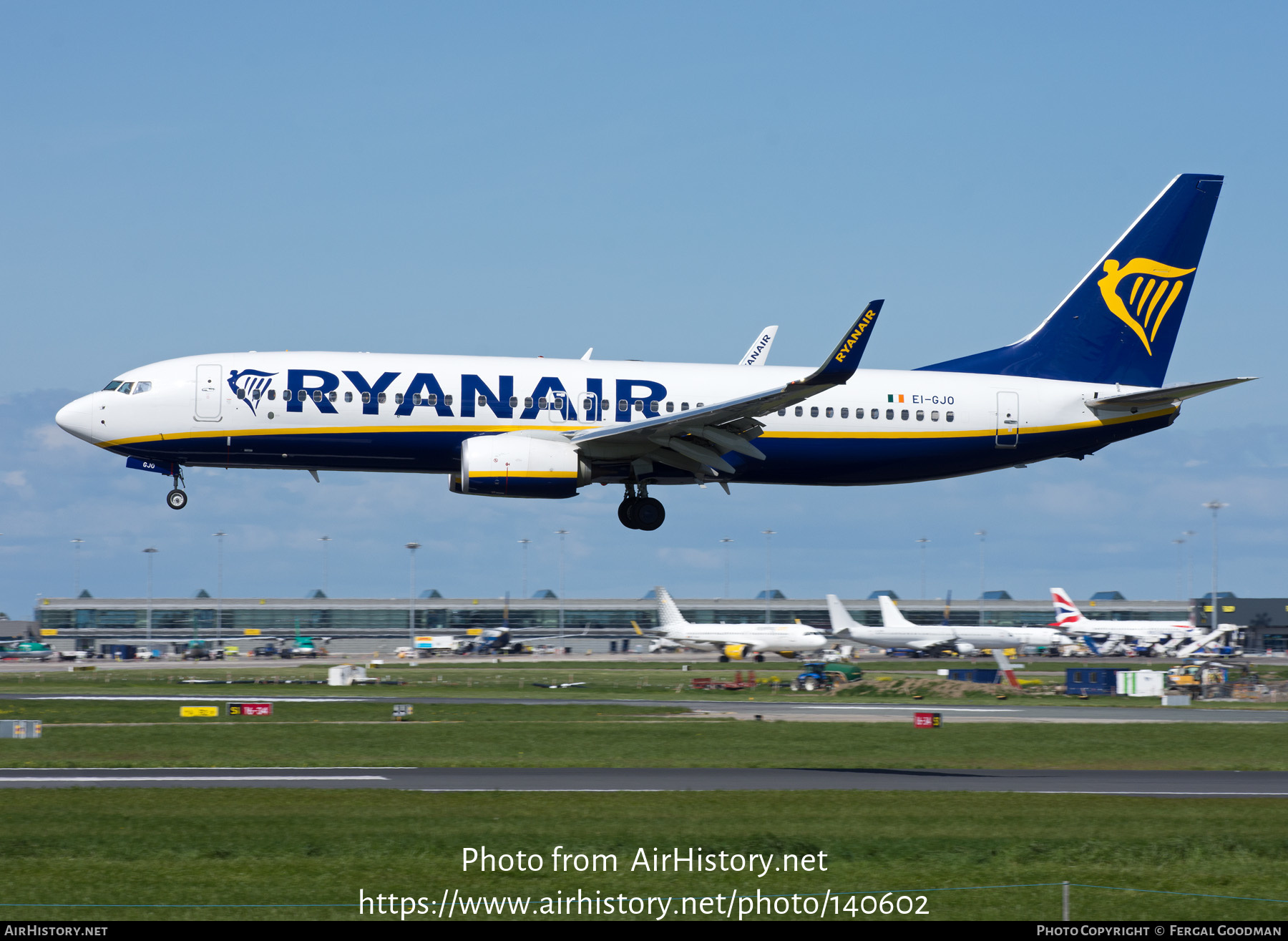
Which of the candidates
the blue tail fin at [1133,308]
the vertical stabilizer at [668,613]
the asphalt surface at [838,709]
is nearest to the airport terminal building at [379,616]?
the vertical stabilizer at [668,613]

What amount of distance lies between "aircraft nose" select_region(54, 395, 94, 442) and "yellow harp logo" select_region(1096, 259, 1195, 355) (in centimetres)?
3446

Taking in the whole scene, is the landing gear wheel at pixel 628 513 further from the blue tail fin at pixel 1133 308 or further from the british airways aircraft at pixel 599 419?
the blue tail fin at pixel 1133 308

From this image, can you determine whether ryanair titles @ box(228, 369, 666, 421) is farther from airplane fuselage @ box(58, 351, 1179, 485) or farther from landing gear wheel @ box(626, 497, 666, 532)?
landing gear wheel @ box(626, 497, 666, 532)

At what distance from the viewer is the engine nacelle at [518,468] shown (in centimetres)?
3709

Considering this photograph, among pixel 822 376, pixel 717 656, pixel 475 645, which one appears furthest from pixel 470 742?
pixel 475 645

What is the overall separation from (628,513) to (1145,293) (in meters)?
20.9

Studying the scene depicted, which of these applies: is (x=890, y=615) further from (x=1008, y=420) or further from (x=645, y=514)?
(x=645, y=514)

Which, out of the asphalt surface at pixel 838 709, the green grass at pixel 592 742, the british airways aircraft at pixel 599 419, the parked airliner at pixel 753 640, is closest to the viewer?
the british airways aircraft at pixel 599 419

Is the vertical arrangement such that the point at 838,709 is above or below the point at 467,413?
below

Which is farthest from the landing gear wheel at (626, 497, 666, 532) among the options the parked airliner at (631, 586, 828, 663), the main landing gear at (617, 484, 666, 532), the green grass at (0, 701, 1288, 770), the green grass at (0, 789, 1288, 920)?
the parked airliner at (631, 586, 828, 663)

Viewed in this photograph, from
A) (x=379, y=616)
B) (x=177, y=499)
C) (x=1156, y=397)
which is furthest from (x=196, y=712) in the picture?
(x=379, y=616)

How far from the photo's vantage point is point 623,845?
23.5m

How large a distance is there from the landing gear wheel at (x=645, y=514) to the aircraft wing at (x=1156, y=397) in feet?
49.7
